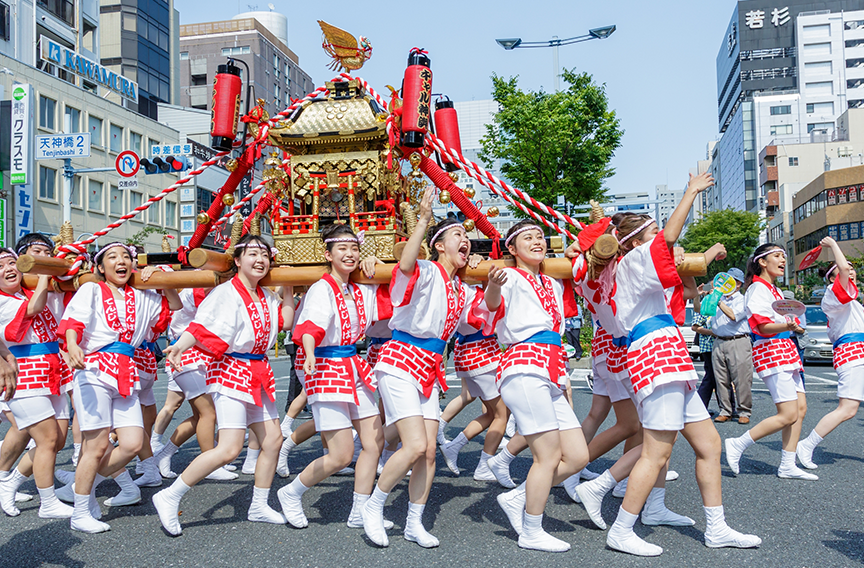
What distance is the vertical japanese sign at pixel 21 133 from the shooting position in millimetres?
20172

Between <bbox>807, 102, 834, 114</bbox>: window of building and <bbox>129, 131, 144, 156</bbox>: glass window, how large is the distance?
57763mm

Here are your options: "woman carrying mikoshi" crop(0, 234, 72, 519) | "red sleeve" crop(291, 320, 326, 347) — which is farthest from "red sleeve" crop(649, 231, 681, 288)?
"woman carrying mikoshi" crop(0, 234, 72, 519)

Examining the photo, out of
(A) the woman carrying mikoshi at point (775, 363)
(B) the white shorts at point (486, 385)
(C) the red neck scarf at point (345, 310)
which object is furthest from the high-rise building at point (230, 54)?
(C) the red neck scarf at point (345, 310)

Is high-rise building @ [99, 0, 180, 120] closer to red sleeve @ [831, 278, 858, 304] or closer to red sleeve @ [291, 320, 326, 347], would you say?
red sleeve @ [291, 320, 326, 347]

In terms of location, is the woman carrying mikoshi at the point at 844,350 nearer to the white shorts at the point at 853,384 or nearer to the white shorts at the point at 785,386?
the white shorts at the point at 853,384

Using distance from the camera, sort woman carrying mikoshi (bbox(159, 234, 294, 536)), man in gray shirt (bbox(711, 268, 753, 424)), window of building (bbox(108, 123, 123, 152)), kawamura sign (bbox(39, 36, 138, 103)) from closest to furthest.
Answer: woman carrying mikoshi (bbox(159, 234, 294, 536)), man in gray shirt (bbox(711, 268, 753, 424)), kawamura sign (bbox(39, 36, 138, 103)), window of building (bbox(108, 123, 123, 152))

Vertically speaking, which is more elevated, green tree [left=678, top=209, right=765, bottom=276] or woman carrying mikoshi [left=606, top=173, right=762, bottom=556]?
green tree [left=678, top=209, right=765, bottom=276]

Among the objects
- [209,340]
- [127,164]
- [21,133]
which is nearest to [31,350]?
[209,340]

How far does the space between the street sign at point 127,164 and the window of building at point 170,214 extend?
17.0 m

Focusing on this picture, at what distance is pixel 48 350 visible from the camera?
4992 mm

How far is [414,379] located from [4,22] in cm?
2785

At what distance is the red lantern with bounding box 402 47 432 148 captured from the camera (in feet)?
19.3

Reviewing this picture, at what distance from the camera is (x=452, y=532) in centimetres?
431

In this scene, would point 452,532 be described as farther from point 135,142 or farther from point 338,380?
point 135,142
